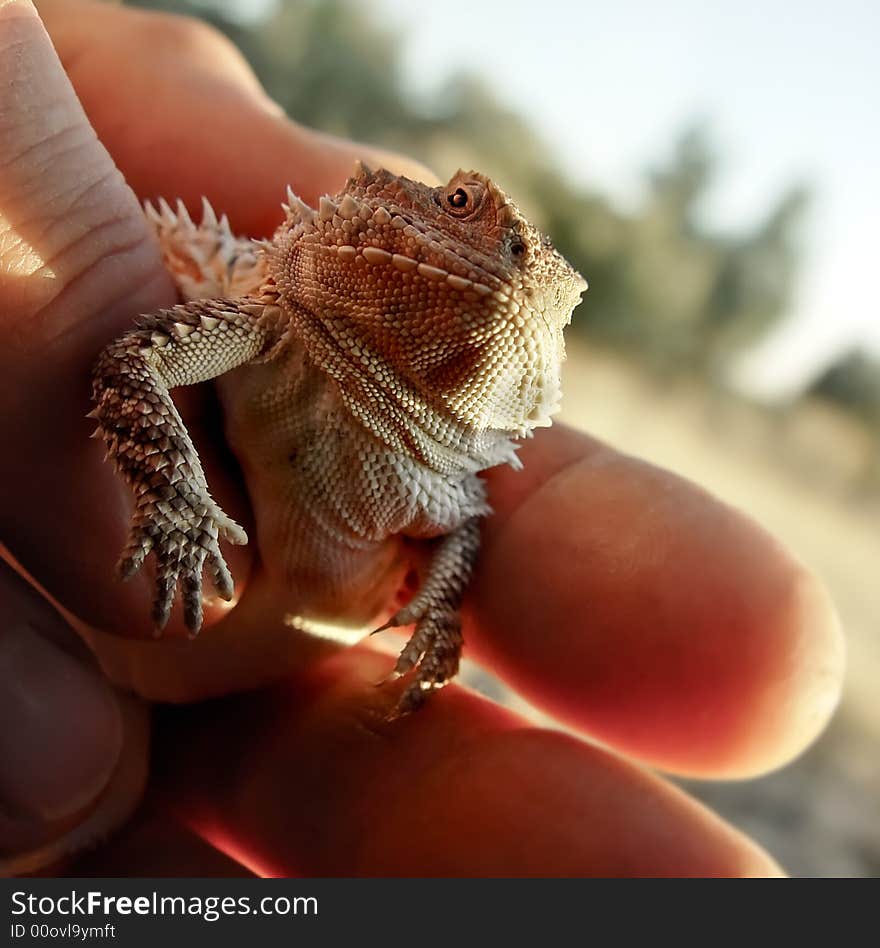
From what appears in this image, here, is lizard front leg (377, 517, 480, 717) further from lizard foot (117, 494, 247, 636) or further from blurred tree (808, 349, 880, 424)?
blurred tree (808, 349, 880, 424)

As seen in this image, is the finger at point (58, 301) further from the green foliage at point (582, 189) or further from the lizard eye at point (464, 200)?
the green foliage at point (582, 189)

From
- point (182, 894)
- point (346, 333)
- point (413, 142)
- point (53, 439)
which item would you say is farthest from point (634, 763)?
point (413, 142)

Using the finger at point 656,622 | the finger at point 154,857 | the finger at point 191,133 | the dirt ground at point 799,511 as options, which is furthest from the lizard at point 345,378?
the dirt ground at point 799,511

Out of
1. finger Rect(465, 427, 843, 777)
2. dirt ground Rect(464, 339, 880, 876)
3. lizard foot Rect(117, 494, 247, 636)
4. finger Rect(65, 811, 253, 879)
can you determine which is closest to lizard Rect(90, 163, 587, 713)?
lizard foot Rect(117, 494, 247, 636)

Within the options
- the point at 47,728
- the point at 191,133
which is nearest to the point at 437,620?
the point at 47,728

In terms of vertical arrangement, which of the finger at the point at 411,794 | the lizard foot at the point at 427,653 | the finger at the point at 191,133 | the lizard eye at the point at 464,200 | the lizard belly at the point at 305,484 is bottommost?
the finger at the point at 411,794

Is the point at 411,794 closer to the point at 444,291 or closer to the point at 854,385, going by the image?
the point at 444,291
